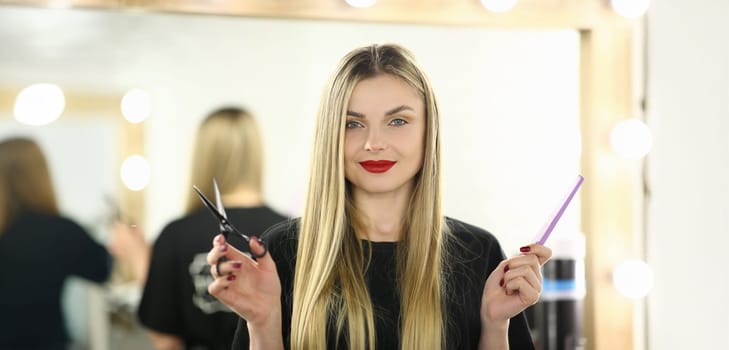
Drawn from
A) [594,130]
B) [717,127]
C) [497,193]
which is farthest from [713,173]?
[497,193]

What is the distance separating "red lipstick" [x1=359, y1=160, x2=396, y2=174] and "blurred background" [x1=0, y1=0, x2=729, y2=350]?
450 millimetres

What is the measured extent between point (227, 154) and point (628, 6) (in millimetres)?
674

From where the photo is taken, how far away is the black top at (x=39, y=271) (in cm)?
129

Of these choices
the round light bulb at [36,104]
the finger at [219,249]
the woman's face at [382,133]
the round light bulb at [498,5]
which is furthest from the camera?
the round light bulb at [498,5]

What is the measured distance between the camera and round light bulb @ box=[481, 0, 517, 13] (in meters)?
1.43

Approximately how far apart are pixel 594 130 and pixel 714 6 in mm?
259

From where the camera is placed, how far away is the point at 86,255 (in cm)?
132

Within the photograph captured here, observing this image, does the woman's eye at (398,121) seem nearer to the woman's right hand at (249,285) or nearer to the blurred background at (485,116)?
the woman's right hand at (249,285)

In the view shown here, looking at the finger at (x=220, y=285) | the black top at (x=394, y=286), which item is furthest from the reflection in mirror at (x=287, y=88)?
the finger at (x=220, y=285)

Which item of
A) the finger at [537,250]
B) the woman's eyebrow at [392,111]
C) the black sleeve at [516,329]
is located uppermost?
the woman's eyebrow at [392,111]

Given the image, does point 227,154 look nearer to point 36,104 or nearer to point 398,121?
point 36,104

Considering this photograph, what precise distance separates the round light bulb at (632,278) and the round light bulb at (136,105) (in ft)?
2.50

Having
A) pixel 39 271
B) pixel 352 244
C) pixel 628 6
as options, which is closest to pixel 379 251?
pixel 352 244

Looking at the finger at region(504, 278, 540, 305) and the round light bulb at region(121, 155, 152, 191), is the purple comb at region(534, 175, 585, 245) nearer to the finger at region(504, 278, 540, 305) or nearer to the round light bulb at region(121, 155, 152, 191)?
the finger at region(504, 278, 540, 305)
